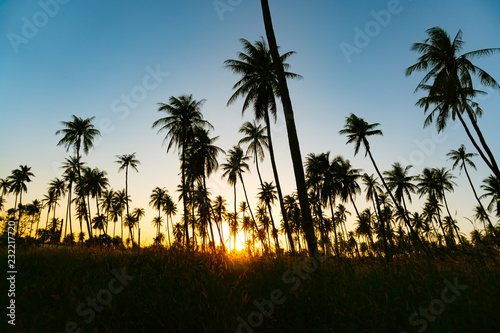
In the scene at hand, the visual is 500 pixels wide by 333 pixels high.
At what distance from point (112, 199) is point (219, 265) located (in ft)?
203

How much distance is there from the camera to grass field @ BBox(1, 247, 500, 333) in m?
3.16

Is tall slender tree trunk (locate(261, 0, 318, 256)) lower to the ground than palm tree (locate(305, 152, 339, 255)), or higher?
lower

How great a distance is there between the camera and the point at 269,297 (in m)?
4.05

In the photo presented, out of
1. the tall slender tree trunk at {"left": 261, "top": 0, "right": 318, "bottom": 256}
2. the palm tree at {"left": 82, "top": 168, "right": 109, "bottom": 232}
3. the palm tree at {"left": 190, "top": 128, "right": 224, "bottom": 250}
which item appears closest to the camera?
the tall slender tree trunk at {"left": 261, "top": 0, "right": 318, "bottom": 256}

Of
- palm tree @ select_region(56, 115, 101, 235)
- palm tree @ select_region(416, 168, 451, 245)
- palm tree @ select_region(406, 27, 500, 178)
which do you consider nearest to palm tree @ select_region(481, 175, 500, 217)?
palm tree @ select_region(416, 168, 451, 245)

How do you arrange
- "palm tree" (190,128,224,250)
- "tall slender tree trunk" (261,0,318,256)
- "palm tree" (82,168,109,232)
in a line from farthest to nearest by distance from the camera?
"palm tree" (82,168,109,232) < "palm tree" (190,128,224,250) < "tall slender tree trunk" (261,0,318,256)

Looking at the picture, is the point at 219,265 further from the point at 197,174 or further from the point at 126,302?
the point at 197,174

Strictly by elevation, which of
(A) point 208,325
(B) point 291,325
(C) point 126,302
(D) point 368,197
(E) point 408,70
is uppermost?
(E) point 408,70

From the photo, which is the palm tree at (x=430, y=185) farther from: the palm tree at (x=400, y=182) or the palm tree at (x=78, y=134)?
the palm tree at (x=78, y=134)

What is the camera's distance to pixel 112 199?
A: 56.8 meters

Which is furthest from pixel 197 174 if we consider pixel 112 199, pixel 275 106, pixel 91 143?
pixel 112 199

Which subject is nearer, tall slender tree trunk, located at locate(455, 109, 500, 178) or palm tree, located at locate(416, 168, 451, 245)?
tall slender tree trunk, located at locate(455, 109, 500, 178)

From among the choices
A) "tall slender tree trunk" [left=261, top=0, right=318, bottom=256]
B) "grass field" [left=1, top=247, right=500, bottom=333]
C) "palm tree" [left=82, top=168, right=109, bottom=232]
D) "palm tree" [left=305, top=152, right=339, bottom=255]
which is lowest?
"grass field" [left=1, top=247, right=500, bottom=333]

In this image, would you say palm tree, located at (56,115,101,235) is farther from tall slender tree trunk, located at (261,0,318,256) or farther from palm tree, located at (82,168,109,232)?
tall slender tree trunk, located at (261,0,318,256)
